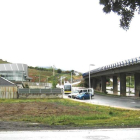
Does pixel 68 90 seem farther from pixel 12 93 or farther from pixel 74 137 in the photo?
pixel 74 137

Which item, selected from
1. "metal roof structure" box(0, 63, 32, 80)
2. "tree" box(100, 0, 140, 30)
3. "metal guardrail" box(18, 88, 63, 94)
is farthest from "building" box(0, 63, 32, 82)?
"tree" box(100, 0, 140, 30)

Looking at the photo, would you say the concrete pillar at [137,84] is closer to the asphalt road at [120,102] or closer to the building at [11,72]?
the asphalt road at [120,102]

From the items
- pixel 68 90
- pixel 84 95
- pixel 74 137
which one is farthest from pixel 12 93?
pixel 74 137

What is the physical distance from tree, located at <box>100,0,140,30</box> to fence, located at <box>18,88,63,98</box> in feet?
131

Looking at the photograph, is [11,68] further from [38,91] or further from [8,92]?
[8,92]

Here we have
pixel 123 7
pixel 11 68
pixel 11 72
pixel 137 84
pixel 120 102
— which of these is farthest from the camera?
pixel 11 68

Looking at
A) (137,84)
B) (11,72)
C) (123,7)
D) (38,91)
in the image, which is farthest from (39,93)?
(11,72)

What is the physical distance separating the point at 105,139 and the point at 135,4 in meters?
6.15

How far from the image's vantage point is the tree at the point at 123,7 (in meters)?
10.5

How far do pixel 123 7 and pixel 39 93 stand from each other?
134ft

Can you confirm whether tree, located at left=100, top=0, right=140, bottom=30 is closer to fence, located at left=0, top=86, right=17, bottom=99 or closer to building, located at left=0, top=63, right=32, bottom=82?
fence, located at left=0, top=86, right=17, bottom=99

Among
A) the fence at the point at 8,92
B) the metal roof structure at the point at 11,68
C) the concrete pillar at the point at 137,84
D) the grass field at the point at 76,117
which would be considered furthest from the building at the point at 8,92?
the metal roof structure at the point at 11,68

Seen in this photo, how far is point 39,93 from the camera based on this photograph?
49781mm

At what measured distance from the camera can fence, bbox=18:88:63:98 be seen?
4838 cm
